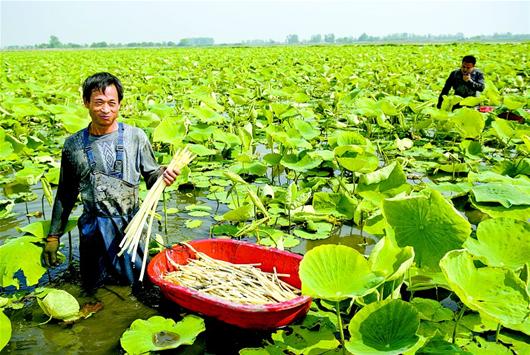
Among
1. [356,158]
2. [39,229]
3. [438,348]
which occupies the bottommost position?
[438,348]

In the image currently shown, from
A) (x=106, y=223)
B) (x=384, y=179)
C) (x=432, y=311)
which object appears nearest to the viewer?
(x=432, y=311)

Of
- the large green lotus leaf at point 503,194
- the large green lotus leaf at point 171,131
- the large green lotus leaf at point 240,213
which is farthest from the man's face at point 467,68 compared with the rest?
the large green lotus leaf at point 240,213

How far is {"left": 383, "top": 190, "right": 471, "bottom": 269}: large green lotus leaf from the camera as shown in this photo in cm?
164

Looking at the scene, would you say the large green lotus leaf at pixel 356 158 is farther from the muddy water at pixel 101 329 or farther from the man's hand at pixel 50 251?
the man's hand at pixel 50 251

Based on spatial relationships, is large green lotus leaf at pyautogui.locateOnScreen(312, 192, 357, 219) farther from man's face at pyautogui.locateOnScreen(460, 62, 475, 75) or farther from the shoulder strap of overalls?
man's face at pyautogui.locateOnScreen(460, 62, 475, 75)

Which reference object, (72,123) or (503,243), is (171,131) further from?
(503,243)

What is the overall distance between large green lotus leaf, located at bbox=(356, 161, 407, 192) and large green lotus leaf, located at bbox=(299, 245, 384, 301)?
3.23ft

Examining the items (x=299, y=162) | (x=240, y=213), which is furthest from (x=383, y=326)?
(x=299, y=162)

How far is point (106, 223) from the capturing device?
91.6 inches

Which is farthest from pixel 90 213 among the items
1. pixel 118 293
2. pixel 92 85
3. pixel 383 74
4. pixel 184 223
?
pixel 383 74

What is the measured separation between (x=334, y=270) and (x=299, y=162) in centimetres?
195

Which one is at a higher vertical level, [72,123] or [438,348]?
[72,123]

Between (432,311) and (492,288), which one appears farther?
(432,311)

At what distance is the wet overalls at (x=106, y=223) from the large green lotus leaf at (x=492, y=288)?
1529mm
